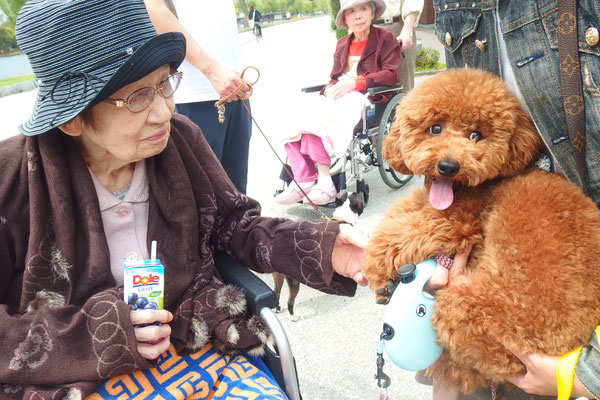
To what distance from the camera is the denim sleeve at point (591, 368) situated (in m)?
1.01

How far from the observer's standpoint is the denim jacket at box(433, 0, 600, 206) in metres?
0.98

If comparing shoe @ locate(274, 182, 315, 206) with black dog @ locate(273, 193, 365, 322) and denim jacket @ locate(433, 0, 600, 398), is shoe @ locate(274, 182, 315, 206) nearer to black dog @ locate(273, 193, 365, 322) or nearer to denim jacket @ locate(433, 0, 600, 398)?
black dog @ locate(273, 193, 365, 322)

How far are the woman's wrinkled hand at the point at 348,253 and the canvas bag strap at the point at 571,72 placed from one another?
25.9 inches

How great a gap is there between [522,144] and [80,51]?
1.10m

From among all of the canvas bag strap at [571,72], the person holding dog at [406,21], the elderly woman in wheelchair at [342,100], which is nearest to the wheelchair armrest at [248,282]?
the canvas bag strap at [571,72]

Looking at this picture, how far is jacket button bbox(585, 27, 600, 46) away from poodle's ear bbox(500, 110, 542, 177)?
22cm

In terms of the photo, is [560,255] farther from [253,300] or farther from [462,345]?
Result: [253,300]

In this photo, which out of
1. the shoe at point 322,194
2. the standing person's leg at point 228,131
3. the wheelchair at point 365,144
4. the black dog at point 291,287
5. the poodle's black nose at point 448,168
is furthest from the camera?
the wheelchair at point 365,144

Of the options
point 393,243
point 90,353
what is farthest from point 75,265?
point 393,243

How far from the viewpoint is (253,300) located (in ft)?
4.68

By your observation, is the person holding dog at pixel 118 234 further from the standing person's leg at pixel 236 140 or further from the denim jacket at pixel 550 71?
the standing person's leg at pixel 236 140

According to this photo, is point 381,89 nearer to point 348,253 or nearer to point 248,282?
point 348,253

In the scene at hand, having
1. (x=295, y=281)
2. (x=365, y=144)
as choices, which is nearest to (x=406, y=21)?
(x=365, y=144)

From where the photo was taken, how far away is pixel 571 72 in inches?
38.9
